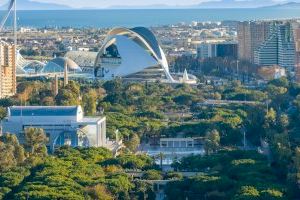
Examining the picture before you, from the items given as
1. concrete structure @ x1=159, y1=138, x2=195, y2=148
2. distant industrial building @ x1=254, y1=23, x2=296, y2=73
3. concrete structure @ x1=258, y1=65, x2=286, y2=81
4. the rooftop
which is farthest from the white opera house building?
the rooftop

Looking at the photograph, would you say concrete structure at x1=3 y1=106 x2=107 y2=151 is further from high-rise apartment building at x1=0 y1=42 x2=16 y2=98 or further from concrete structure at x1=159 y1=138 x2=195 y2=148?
high-rise apartment building at x1=0 y1=42 x2=16 y2=98

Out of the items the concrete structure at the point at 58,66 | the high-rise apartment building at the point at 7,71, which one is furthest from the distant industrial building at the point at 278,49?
the high-rise apartment building at the point at 7,71

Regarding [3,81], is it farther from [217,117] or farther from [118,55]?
[217,117]

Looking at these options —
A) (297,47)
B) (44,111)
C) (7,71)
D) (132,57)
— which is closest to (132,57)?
(132,57)

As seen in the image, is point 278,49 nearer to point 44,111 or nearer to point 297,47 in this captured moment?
point 297,47

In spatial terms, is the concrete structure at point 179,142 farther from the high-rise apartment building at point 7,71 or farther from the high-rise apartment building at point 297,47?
the high-rise apartment building at point 297,47

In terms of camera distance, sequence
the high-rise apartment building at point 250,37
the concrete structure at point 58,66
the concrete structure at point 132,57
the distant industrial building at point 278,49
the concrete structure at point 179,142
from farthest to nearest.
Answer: the high-rise apartment building at point 250,37, the distant industrial building at point 278,49, the concrete structure at point 58,66, the concrete structure at point 132,57, the concrete structure at point 179,142
